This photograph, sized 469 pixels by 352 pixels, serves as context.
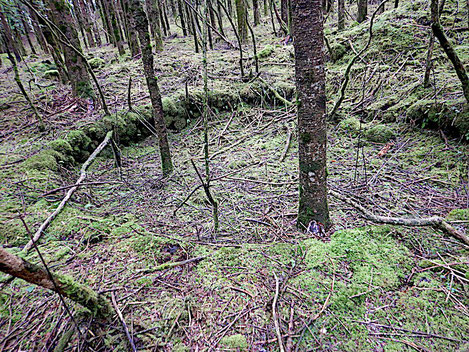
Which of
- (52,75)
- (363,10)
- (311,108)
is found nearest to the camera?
(311,108)

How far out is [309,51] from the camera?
2.62 meters

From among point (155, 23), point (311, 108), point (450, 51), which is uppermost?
point (155, 23)

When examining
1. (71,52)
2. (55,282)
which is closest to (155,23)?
(71,52)

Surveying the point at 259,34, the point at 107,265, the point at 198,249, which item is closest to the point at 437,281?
the point at 198,249

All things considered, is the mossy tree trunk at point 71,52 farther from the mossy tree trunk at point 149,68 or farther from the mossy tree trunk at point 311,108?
the mossy tree trunk at point 311,108

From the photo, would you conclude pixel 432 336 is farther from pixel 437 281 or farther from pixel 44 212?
pixel 44 212

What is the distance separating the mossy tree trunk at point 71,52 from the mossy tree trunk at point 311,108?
6.32m

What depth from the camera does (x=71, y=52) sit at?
696 cm

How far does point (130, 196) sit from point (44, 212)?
1386 millimetres

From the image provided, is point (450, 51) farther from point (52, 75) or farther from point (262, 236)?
point (52, 75)

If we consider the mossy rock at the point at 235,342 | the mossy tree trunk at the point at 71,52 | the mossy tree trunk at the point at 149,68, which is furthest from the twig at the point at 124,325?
the mossy tree trunk at the point at 71,52

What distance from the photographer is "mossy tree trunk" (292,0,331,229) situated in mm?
2580

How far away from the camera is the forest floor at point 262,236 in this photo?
2088mm

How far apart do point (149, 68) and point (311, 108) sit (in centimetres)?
333
